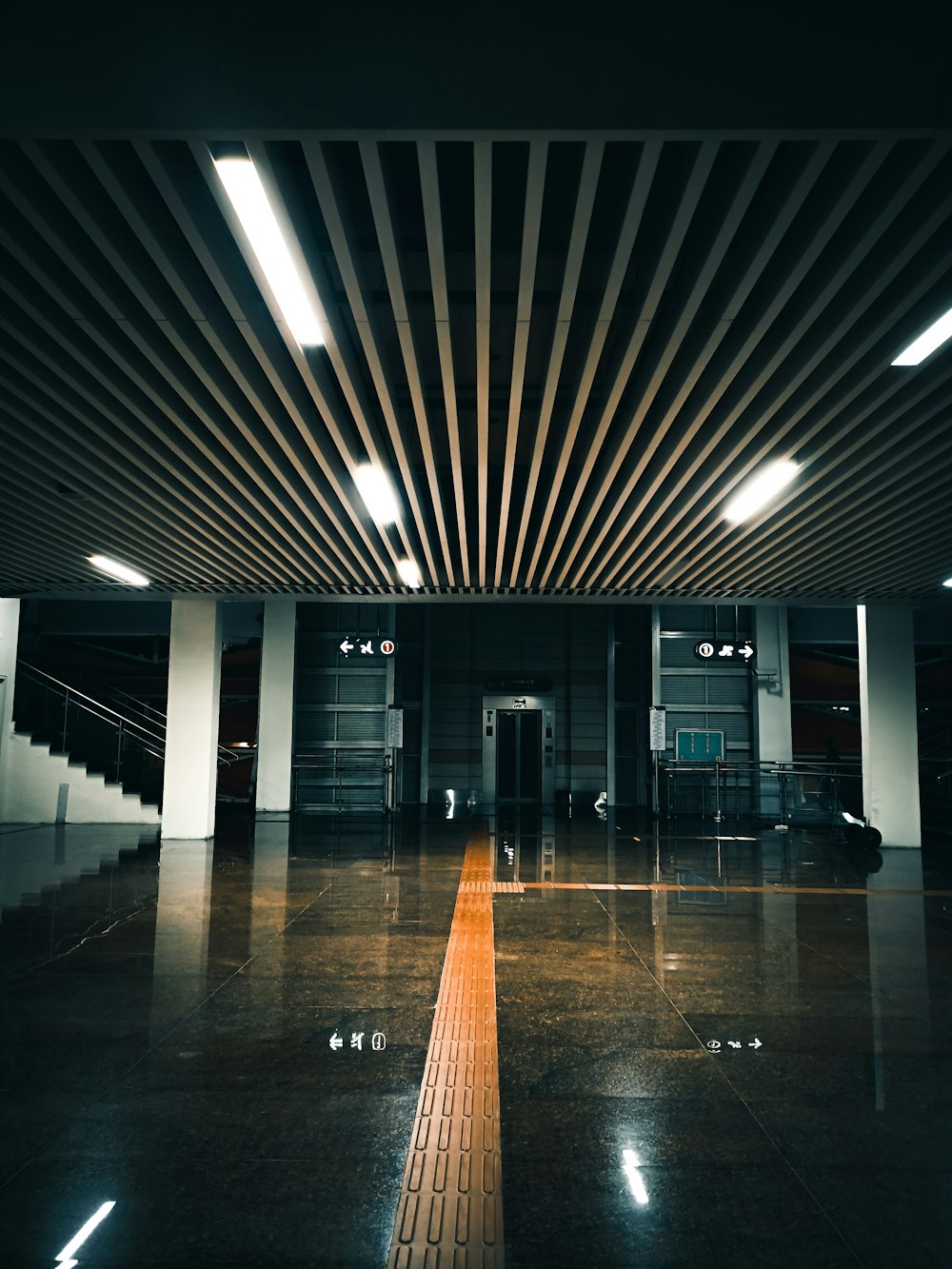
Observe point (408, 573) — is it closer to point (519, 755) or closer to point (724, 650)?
point (724, 650)

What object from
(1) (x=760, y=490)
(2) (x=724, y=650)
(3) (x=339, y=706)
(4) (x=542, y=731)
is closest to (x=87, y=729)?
(3) (x=339, y=706)

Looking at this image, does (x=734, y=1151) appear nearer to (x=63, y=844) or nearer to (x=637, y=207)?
(x=637, y=207)

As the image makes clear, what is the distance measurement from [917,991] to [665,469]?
4.19 metres

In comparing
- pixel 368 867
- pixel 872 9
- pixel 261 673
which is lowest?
pixel 368 867

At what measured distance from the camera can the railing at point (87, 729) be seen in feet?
50.0

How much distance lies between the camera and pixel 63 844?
1156 cm

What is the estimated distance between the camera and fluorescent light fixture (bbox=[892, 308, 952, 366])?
183 inches

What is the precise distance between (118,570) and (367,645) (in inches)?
325

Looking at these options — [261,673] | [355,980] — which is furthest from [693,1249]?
[261,673]

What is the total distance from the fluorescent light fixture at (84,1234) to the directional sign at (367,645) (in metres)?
16.5

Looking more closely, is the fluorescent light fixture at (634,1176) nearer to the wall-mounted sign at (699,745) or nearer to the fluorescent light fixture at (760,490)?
the fluorescent light fixture at (760,490)

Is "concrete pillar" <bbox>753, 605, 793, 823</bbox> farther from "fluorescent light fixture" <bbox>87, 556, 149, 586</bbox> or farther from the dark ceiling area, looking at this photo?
"fluorescent light fixture" <bbox>87, 556, 149, 586</bbox>

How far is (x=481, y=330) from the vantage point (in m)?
4.81

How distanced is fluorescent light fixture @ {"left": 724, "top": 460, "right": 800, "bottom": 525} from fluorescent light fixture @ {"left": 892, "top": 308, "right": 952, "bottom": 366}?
1815mm
